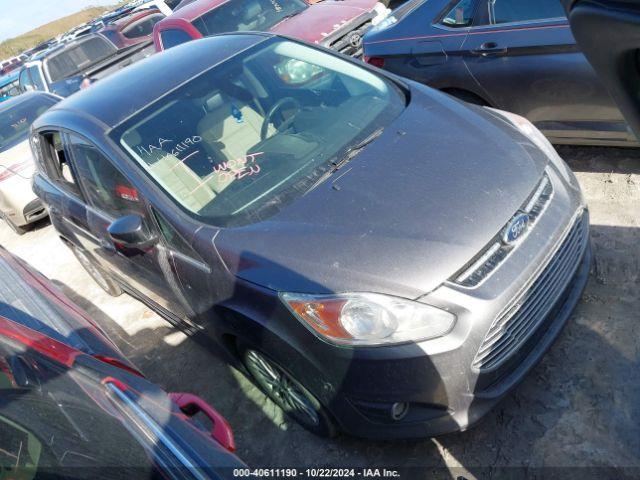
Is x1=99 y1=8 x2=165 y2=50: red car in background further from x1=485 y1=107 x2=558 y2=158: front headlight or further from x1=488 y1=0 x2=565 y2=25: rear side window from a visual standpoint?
x1=485 y1=107 x2=558 y2=158: front headlight

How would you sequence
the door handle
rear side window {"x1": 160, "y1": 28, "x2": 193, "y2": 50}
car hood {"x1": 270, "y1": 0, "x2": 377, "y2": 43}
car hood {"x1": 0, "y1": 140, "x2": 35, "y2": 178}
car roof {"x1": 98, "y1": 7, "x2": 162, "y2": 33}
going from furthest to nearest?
car roof {"x1": 98, "y1": 7, "x2": 162, "y2": 33} < rear side window {"x1": 160, "y1": 28, "x2": 193, "y2": 50} < car hood {"x1": 0, "y1": 140, "x2": 35, "y2": 178} < car hood {"x1": 270, "y1": 0, "x2": 377, "y2": 43} < the door handle

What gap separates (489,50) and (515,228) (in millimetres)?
2190

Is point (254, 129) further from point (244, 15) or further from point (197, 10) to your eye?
point (197, 10)

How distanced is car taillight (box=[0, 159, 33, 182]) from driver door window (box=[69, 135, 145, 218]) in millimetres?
3693

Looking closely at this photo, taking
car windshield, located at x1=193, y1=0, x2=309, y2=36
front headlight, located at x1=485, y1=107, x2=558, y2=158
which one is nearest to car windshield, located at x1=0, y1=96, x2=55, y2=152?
car windshield, located at x1=193, y1=0, x2=309, y2=36

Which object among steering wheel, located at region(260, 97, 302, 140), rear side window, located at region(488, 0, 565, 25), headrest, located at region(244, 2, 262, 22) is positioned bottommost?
rear side window, located at region(488, 0, 565, 25)

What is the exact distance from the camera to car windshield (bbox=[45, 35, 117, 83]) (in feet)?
32.4

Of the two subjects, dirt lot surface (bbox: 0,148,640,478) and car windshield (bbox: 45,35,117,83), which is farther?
car windshield (bbox: 45,35,117,83)

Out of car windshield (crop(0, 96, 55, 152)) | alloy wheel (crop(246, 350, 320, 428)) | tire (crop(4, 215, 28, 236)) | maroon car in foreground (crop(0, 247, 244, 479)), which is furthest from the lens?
car windshield (crop(0, 96, 55, 152))

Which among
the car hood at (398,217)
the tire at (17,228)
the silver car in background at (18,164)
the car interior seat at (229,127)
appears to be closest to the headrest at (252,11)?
the silver car in background at (18,164)

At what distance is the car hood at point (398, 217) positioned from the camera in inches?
87.3

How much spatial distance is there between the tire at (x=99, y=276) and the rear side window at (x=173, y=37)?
3818mm

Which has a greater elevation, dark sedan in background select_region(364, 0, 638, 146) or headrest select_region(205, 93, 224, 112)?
headrest select_region(205, 93, 224, 112)

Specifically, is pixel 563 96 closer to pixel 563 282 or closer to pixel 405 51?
pixel 405 51
